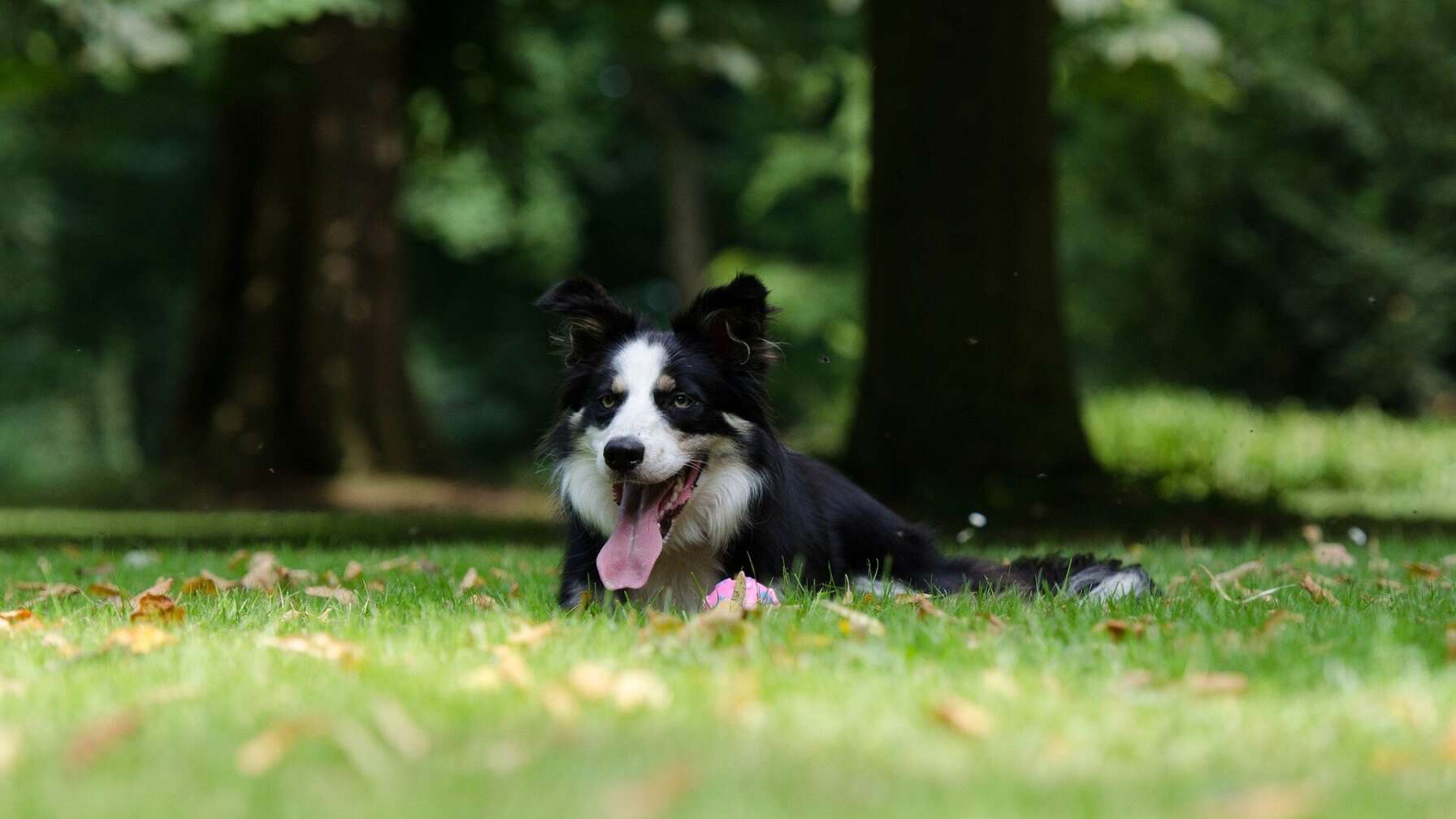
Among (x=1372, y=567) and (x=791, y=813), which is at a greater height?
(x=791, y=813)

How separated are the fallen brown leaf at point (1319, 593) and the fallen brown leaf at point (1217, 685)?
1700 millimetres

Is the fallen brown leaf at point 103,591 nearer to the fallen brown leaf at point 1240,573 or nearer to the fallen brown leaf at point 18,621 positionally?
the fallen brown leaf at point 18,621

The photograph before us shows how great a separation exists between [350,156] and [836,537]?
11179mm

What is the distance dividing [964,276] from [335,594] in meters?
6.03

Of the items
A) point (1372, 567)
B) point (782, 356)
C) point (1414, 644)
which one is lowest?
point (1372, 567)

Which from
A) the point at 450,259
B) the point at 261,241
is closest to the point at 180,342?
the point at 450,259

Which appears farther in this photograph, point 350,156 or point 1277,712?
point 350,156

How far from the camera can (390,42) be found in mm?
16344

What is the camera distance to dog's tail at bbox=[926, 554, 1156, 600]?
567cm

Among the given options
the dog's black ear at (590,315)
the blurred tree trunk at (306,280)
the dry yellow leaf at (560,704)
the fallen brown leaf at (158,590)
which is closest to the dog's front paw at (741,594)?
the dog's black ear at (590,315)

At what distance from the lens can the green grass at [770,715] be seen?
9.22ft

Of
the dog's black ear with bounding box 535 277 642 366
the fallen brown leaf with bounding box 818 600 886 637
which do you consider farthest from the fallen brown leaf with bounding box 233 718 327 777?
the dog's black ear with bounding box 535 277 642 366

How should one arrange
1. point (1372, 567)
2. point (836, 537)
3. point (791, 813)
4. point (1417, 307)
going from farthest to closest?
point (1417, 307) → point (1372, 567) → point (836, 537) → point (791, 813)

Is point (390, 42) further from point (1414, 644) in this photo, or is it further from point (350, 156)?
point (1414, 644)
